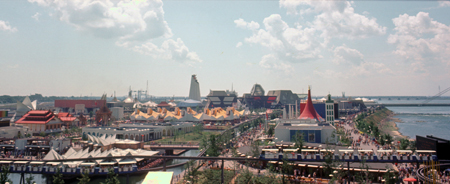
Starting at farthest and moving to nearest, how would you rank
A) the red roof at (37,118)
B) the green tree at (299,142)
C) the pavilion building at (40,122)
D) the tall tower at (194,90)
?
the tall tower at (194,90)
the red roof at (37,118)
the pavilion building at (40,122)
the green tree at (299,142)

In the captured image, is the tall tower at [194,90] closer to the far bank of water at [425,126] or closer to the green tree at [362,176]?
the far bank of water at [425,126]

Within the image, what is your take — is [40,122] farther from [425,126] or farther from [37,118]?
[425,126]

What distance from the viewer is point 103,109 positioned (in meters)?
61.7

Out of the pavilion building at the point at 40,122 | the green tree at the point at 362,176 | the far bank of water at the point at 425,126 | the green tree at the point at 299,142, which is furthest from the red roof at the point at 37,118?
the far bank of water at the point at 425,126

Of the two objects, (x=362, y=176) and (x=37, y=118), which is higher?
(x=37, y=118)

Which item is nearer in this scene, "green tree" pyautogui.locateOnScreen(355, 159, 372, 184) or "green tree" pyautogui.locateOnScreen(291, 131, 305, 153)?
"green tree" pyautogui.locateOnScreen(355, 159, 372, 184)

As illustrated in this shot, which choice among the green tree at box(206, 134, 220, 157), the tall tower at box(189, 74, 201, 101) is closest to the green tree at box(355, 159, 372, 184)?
the green tree at box(206, 134, 220, 157)

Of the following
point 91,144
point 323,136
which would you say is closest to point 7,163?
point 91,144

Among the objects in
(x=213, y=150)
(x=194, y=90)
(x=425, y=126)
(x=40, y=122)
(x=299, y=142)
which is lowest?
(x=425, y=126)

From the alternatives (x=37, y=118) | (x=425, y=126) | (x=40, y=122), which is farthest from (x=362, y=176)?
(x=425, y=126)

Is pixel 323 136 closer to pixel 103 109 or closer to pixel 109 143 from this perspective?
pixel 109 143

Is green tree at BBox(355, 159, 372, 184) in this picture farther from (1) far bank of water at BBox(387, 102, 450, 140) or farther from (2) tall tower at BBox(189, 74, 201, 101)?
(2) tall tower at BBox(189, 74, 201, 101)

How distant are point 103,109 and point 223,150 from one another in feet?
123

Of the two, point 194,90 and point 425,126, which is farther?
point 194,90
